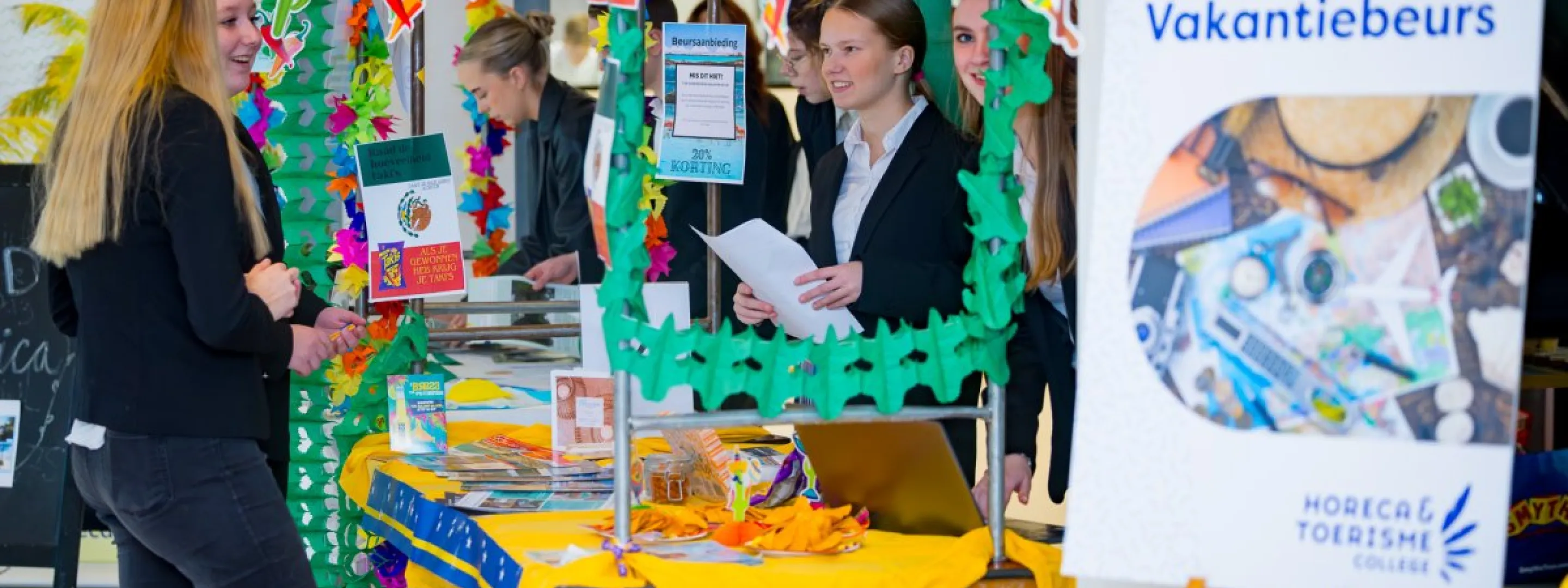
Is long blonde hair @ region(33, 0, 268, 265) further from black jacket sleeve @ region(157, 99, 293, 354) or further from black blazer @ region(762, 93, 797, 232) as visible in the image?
black blazer @ region(762, 93, 797, 232)

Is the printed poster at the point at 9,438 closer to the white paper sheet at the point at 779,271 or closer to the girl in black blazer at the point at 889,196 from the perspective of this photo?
the girl in black blazer at the point at 889,196

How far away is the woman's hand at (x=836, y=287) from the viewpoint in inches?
97.6

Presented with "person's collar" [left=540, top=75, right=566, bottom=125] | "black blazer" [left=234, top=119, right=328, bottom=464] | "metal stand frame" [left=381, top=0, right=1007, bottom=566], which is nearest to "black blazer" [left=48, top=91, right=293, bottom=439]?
"black blazer" [left=234, top=119, right=328, bottom=464]

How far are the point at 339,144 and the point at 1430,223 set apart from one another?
2.52 metres

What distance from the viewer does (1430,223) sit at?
162 centimetres

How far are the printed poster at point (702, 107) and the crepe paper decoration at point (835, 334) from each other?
1.01 m

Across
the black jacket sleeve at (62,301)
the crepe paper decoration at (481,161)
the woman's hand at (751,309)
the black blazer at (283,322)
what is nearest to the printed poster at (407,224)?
the black blazer at (283,322)

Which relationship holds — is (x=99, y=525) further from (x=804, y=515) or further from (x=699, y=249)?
(x=804, y=515)

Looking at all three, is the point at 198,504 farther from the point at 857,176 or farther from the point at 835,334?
the point at 857,176

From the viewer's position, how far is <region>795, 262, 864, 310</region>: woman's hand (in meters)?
2.48

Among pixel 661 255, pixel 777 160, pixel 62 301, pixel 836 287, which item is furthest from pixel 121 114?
pixel 777 160

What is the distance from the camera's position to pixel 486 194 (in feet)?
18.1

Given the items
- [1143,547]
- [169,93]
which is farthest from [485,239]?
[1143,547]

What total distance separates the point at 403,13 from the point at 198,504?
1461 millimetres
